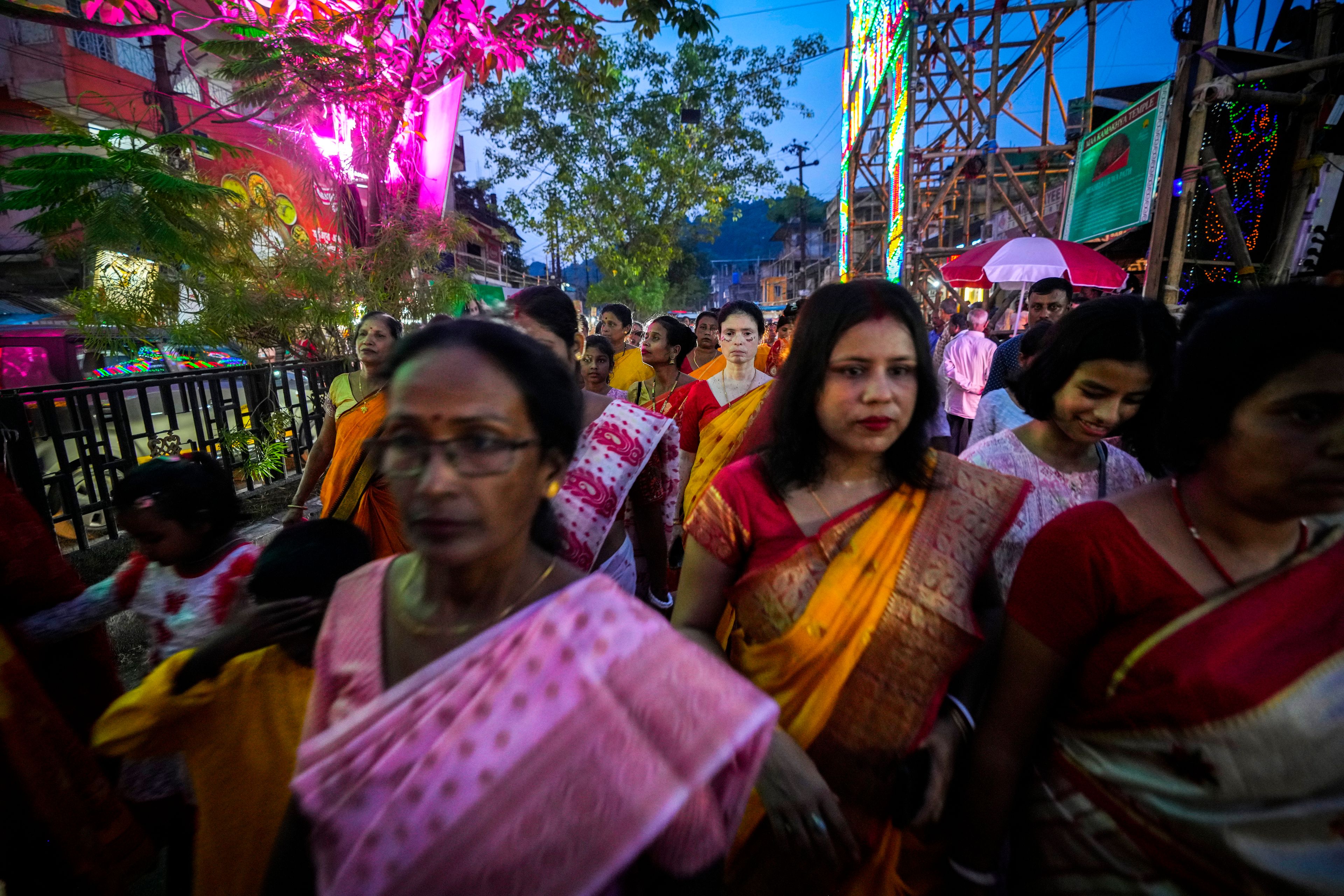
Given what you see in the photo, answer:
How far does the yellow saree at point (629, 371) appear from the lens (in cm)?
579

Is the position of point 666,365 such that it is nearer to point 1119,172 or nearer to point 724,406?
point 724,406

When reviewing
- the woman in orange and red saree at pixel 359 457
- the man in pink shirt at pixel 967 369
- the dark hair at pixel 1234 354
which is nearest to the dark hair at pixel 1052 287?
the man in pink shirt at pixel 967 369

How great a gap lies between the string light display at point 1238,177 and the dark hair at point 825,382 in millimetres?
5026

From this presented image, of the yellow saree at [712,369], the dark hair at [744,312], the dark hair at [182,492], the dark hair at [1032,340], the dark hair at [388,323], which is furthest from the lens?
the yellow saree at [712,369]

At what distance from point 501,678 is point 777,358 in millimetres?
6324

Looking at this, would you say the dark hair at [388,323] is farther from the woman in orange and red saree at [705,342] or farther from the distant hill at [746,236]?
the distant hill at [746,236]

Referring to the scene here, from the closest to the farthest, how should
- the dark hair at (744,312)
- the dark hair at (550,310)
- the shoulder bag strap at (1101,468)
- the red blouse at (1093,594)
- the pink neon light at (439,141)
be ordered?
the red blouse at (1093,594) < the shoulder bag strap at (1101,468) < the dark hair at (550,310) < the dark hair at (744,312) < the pink neon light at (439,141)

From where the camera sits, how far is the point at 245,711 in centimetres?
141

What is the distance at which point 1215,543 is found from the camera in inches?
44.4

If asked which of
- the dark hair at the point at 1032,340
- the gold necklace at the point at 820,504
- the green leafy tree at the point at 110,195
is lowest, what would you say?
the gold necklace at the point at 820,504

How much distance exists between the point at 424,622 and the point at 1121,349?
1.96 m

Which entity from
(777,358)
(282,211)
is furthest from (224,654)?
(282,211)

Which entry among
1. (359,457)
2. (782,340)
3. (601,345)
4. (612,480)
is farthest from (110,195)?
(782,340)

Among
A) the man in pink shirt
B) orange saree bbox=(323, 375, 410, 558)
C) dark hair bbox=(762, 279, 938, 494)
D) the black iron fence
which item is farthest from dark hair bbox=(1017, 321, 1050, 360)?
the black iron fence
